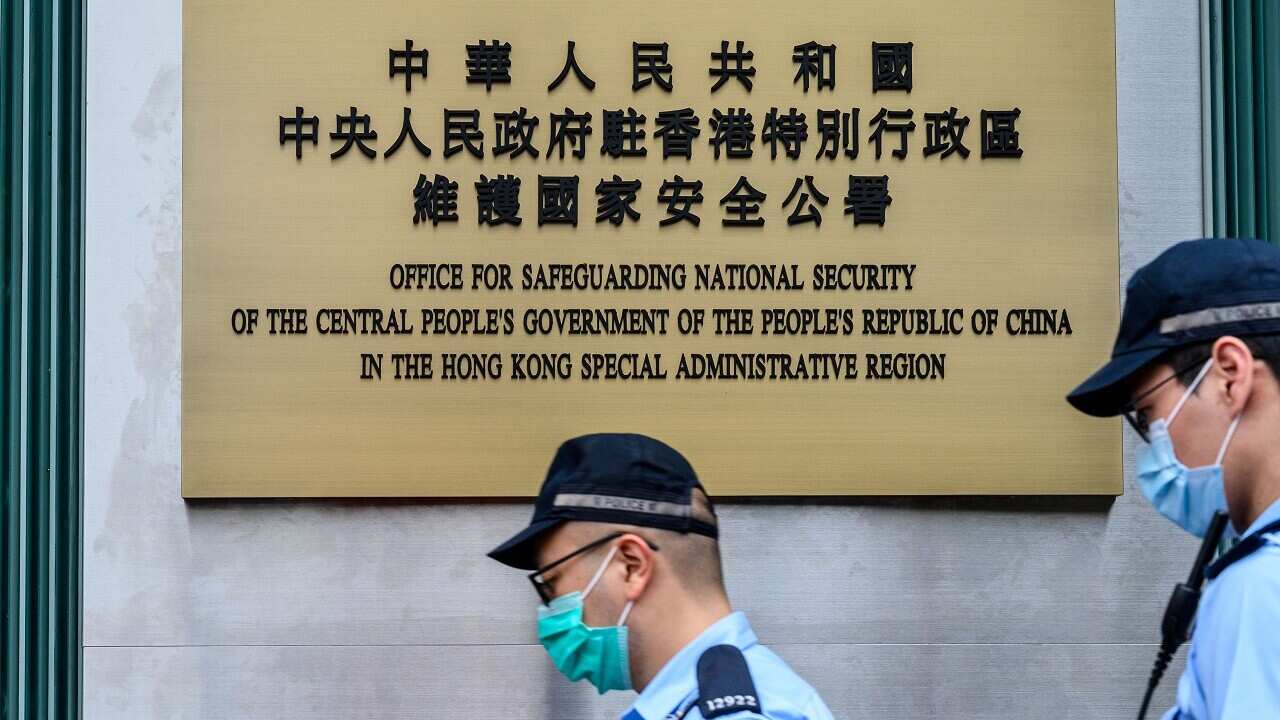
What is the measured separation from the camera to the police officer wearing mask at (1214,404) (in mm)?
1513

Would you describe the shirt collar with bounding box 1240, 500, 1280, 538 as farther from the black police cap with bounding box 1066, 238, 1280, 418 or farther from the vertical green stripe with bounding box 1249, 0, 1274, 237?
the vertical green stripe with bounding box 1249, 0, 1274, 237

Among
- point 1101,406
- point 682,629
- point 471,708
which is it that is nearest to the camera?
point 1101,406

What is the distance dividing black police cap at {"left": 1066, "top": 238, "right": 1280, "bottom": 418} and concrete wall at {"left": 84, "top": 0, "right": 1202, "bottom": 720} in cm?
168

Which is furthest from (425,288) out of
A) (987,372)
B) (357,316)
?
(987,372)

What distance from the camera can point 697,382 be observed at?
3305 mm

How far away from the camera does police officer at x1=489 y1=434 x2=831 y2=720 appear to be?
1.86 meters

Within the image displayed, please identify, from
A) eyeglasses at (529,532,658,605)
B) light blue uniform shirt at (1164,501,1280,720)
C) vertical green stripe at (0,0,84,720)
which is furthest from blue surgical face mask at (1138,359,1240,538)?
vertical green stripe at (0,0,84,720)

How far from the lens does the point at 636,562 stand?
76.4 inches

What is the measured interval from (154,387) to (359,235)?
28.6 inches

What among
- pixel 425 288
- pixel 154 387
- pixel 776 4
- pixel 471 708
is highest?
pixel 776 4

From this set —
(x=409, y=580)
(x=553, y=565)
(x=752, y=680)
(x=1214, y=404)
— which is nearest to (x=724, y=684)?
(x=752, y=680)

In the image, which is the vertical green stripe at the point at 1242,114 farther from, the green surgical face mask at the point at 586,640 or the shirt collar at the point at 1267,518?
the green surgical face mask at the point at 586,640

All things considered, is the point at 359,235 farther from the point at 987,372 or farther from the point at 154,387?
the point at 987,372

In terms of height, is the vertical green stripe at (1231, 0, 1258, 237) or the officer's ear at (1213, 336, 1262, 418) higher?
the vertical green stripe at (1231, 0, 1258, 237)
